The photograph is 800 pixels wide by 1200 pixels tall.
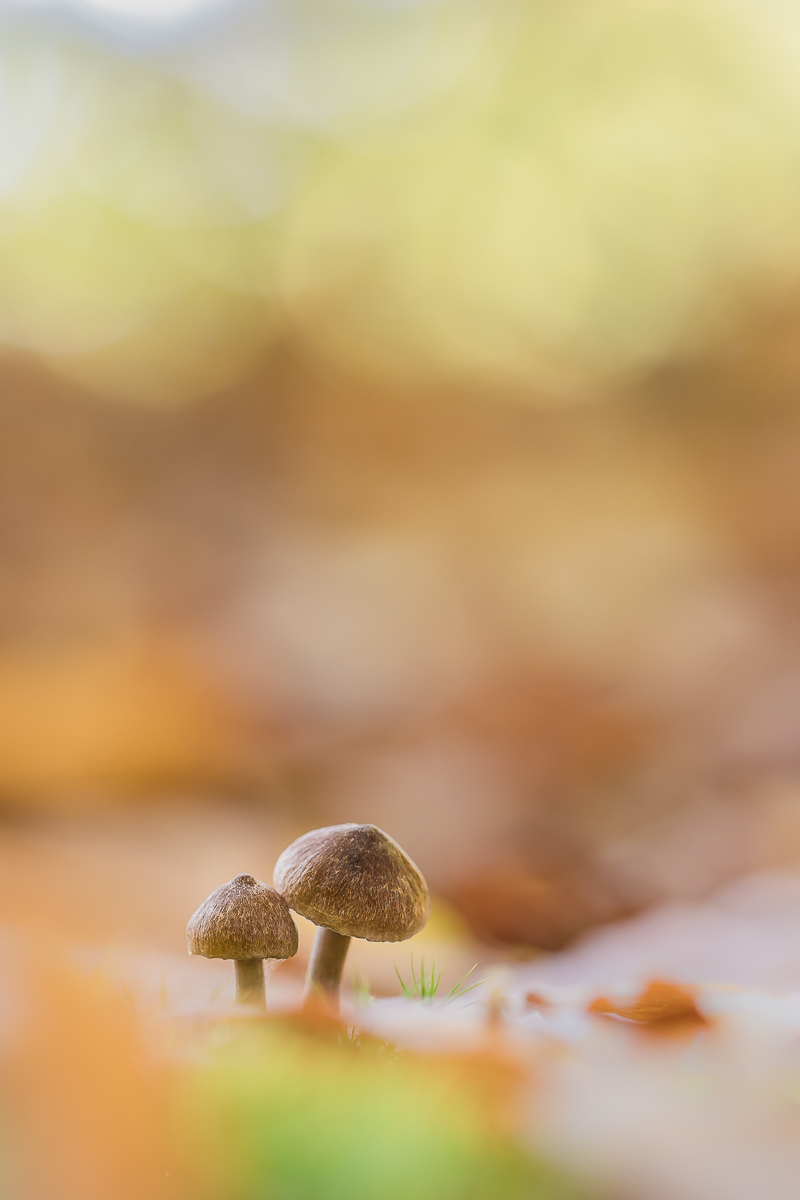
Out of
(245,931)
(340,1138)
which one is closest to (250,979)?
(245,931)

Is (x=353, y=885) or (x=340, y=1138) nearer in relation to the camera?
(x=340, y=1138)

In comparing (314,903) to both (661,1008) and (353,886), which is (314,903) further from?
(661,1008)

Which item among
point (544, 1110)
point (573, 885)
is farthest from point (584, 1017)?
point (573, 885)

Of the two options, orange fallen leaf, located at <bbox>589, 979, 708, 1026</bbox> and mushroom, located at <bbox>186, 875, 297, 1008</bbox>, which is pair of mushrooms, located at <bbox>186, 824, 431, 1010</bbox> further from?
orange fallen leaf, located at <bbox>589, 979, 708, 1026</bbox>

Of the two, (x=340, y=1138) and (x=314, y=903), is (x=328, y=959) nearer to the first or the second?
(x=314, y=903)

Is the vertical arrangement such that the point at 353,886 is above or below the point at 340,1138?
above

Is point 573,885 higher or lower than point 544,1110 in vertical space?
higher

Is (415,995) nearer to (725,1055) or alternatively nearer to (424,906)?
(424,906)

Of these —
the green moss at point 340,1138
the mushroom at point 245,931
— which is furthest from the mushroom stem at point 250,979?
the green moss at point 340,1138
